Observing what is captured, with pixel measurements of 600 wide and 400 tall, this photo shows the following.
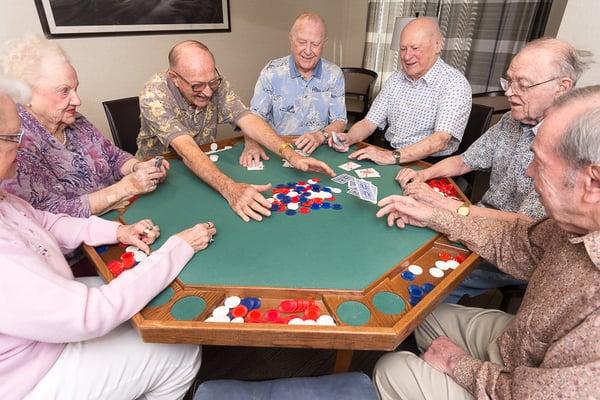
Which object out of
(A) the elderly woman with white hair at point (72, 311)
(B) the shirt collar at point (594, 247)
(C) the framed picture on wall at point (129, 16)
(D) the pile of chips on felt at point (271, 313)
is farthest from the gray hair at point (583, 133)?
(C) the framed picture on wall at point (129, 16)

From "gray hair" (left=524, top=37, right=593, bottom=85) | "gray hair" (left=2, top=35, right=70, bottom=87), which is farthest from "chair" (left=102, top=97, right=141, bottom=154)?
"gray hair" (left=524, top=37, right=593, bottom=85)

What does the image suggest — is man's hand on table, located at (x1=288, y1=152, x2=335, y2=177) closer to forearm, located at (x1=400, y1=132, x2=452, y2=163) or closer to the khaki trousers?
forearm, located at (x1=400, y1=132, x2=452, y2=163)

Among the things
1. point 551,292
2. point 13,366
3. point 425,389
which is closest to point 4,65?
point 13,366

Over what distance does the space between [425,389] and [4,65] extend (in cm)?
185

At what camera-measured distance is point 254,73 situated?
4.06 metres

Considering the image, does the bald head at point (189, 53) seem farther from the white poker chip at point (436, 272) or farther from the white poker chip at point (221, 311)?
the white poker chip at point (436, 272)

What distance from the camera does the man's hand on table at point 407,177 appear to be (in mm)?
1672

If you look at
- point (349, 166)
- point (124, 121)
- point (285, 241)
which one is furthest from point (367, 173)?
point (124, 121)

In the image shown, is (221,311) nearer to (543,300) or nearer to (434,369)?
(434,369)

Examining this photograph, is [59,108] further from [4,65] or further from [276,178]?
[276,178]

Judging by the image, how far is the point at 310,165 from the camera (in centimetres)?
172

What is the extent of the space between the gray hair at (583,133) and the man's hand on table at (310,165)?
3.22 feet

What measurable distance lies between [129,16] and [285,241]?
109 inches

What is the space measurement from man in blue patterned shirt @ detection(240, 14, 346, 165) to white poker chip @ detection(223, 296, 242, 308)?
5.04 feet
